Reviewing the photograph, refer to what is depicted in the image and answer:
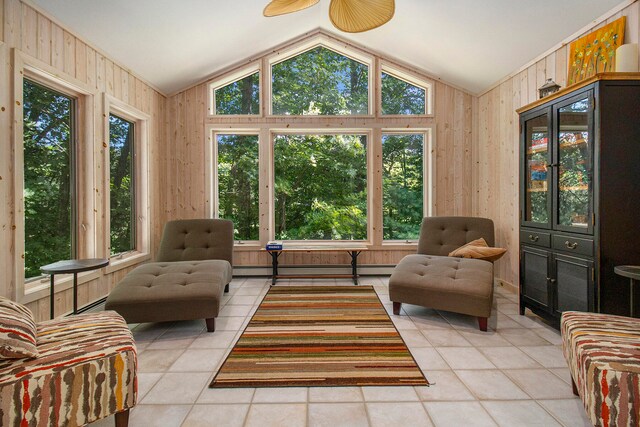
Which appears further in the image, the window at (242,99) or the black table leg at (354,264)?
the window at (242,99)

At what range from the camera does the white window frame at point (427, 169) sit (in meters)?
4.64

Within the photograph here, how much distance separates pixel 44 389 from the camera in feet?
4.20

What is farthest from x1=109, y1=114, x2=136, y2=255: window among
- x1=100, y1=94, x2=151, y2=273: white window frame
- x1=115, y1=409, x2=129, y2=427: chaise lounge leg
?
x1=115, y1=409, x2=129, y2=427: chaise lounge leg

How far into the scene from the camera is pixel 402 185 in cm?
478

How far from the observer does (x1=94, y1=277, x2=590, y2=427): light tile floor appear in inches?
64.5

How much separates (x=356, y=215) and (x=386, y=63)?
→ 219 cm

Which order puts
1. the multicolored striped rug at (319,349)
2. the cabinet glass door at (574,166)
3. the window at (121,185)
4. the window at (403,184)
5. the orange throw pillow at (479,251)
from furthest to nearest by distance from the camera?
the window at (403,184), the window at (121,185), the orange throw pillow at (479,251), the cabinet glass door at (574,166), the multicolored striped rug at (319,349)

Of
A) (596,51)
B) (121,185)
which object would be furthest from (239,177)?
(596,51)

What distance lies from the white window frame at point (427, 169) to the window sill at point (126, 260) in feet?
10.4

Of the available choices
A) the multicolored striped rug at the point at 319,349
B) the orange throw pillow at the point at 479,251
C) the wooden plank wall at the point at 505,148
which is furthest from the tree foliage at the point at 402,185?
the multicolored striped rug at the point at 319,349

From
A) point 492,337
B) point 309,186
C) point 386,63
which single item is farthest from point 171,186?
point 492,337

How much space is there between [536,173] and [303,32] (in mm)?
3424

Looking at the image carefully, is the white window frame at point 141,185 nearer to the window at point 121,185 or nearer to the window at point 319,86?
the window at point 121,185

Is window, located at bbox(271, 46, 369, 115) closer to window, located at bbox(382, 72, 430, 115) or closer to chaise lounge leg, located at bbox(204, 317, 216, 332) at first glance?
window, located at bbox(382, 72, 430, 115)
